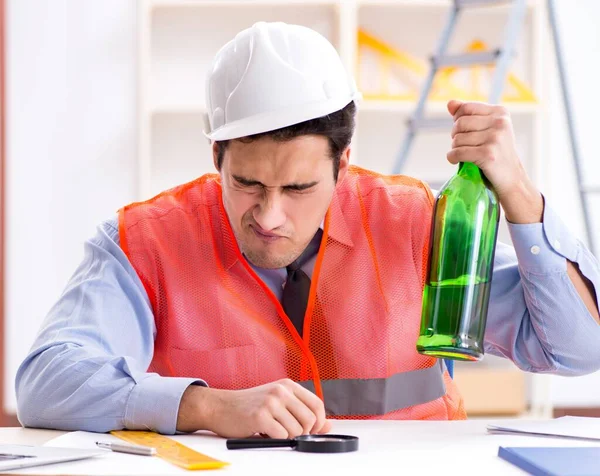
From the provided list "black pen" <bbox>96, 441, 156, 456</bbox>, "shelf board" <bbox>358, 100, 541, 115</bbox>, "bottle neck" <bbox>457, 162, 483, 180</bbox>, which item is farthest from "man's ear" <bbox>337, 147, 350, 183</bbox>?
"shelf board" <bbox>358, 100, 541, 115</bbox>

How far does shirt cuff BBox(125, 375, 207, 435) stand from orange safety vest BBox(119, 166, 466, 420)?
0.30 m

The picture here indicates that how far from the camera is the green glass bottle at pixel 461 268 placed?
4.56 ft

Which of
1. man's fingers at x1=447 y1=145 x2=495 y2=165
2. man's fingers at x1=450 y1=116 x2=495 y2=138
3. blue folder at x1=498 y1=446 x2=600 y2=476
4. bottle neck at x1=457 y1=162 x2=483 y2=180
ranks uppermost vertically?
man's fingers at x1=450 y1=116 x2=495 y2=138

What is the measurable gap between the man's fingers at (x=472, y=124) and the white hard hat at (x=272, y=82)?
19 cm

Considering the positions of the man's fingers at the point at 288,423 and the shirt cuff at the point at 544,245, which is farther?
the shirt cuff at the point at 544,245

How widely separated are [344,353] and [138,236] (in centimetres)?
42

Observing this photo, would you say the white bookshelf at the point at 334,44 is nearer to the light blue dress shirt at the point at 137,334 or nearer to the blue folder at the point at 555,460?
the light blue dress shirt at the point at 137,334

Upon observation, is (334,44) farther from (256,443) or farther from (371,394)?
(256,443)

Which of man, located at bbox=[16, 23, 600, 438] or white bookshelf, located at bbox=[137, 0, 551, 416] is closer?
man, located at bbox=[16, 23, 600, 438]

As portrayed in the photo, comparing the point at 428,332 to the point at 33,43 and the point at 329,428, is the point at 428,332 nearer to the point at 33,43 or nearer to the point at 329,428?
the point at 329,428

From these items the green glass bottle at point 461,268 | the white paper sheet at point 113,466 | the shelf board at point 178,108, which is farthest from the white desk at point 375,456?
the shelf board at point 178,108

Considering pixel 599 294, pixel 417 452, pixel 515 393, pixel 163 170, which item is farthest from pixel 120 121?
pixel 417 452

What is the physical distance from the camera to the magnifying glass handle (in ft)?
3.84

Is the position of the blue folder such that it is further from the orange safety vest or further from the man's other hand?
the orange safety vest
